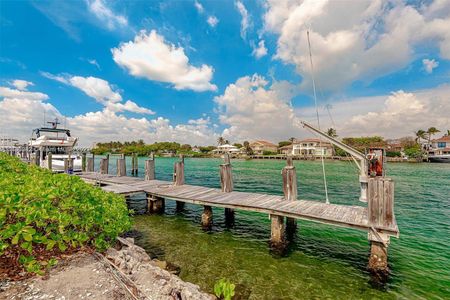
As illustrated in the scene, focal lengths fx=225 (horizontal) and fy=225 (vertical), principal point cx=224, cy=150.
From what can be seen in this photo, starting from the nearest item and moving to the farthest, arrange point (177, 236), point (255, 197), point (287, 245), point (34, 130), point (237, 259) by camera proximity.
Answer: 1. point (237, 259)
2. point (287, 245)
3. point (177, 236)
4. point (255, 197)
5. point (34, 130)

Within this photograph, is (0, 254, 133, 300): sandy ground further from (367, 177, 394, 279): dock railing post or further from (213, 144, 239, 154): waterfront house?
(213, 144, 239, 154): waterfront house

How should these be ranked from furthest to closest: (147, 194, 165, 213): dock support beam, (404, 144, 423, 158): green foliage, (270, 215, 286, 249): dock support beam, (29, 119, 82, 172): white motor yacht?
(404, 144, 423, 158): green foliage, (29, 119, 82, 172): white motor yacht, (147, 194, 165, 213): dock support beam, (270, 215, 286, 249): dock support beam

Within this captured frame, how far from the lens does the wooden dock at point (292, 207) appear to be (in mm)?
6609

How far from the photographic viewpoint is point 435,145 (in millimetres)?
76625

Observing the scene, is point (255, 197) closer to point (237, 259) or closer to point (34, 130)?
point (237, 259)

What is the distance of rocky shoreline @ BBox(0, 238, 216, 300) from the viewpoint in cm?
362

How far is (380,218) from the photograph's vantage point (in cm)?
668

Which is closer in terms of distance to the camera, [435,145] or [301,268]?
[301,268]

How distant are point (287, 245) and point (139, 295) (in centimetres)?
650

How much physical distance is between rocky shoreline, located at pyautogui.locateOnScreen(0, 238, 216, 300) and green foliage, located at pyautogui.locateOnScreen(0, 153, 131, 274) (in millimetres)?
260

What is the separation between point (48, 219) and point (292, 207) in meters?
7.52

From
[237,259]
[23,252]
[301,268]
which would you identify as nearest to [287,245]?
[301,268]

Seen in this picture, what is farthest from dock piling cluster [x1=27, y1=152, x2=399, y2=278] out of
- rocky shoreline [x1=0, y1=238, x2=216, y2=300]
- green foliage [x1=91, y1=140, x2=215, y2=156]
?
green foliage [x1=91, y1=140, x2=215, y2=156]

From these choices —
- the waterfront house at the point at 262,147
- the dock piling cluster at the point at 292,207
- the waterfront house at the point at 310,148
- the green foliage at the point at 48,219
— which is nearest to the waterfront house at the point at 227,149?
the waterfront house at the point at 262,147
